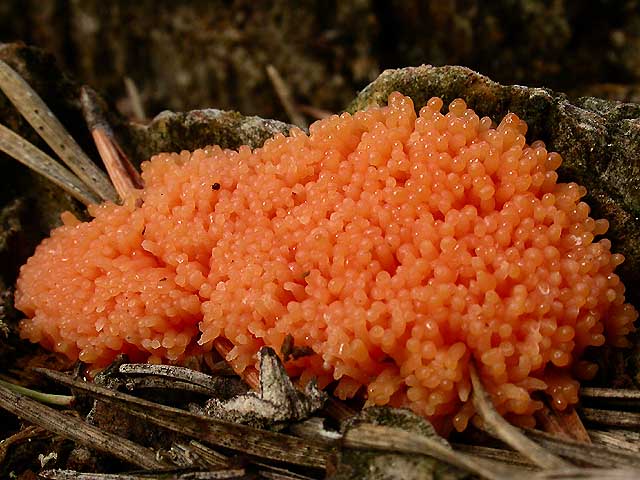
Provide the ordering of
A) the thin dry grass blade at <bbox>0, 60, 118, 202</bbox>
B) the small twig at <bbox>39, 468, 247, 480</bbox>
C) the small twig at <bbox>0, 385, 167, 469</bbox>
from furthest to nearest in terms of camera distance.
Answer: the thin dry grass blade at <bbox>0, 60, 118, 202</bbox>, the small twig at <bbox>0, 385, 167, 469</bbox>, the small twig at <bbox>39, 468, 247, 480</bbox>

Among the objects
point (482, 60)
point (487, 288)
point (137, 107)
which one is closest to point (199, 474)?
point (487, 288)

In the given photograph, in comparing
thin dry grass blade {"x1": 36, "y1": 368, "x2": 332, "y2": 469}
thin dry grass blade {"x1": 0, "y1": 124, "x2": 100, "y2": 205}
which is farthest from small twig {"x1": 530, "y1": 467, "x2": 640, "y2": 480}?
thin dry grass blade {"x1": 0, "y1": 124, "x2": 100, "y2": 205}

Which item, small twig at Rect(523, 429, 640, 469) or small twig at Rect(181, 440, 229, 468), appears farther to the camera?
small twig at Rect(181, 440, 229, 468)

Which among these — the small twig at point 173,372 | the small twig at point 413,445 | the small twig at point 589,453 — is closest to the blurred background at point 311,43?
the small twig at point 173,372

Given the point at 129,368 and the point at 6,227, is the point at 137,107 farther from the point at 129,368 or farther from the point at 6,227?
the point at 129,368

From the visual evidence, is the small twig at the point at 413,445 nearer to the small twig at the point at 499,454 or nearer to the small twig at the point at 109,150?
the small twig at the point at 499,454

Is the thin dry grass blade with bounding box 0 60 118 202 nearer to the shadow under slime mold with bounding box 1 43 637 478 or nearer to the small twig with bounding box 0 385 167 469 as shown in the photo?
the shadow under slime mold with bounding box 1 43 637 478

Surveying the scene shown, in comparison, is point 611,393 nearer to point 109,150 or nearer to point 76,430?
point 76,430
